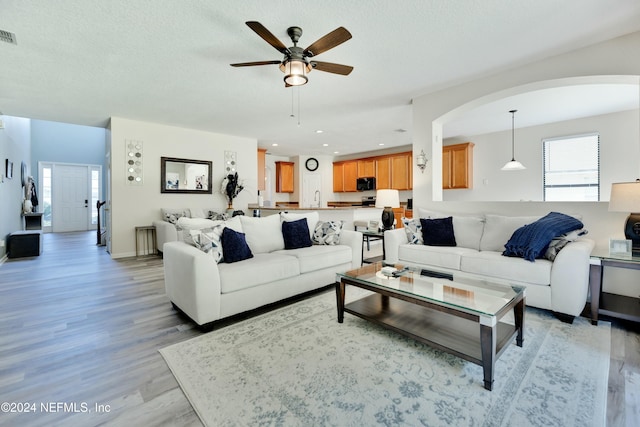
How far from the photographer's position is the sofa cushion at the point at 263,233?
3.24 m

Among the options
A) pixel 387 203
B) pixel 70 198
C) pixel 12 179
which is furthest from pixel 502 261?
pixel 70 198

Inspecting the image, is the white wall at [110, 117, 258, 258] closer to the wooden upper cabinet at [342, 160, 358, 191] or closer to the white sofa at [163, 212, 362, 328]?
the white sofa at [163, 212, 362, 328]

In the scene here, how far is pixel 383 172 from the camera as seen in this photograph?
823 centimetres

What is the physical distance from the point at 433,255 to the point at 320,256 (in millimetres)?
1372

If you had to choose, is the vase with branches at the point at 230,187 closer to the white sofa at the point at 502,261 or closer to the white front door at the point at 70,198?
the white sofa at the point at 502,261

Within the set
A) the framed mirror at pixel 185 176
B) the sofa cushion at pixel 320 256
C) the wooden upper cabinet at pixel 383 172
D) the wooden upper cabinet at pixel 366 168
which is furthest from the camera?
the wooden upper cabinet at pixel 366 168

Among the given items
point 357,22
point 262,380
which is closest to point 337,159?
point 357,22

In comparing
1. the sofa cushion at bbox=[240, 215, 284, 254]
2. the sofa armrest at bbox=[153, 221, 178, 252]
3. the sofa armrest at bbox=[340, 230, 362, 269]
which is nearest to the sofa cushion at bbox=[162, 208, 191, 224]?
the sofa armrest at bbox=[153, 221, 178, 252]

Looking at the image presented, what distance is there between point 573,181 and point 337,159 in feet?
20.4

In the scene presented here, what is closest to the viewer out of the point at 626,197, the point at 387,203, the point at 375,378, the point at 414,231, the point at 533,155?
the point at 375,378

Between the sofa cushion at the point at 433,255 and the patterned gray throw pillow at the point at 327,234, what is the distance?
0.86 metres

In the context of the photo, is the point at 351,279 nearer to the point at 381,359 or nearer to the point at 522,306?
the point at 381,359

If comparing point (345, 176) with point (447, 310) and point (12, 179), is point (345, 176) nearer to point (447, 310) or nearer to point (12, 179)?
point (447, 310)

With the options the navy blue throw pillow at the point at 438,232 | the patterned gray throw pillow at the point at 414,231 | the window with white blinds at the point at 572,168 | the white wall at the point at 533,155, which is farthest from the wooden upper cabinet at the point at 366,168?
the navy blue throw pillow at the point at 438,232
